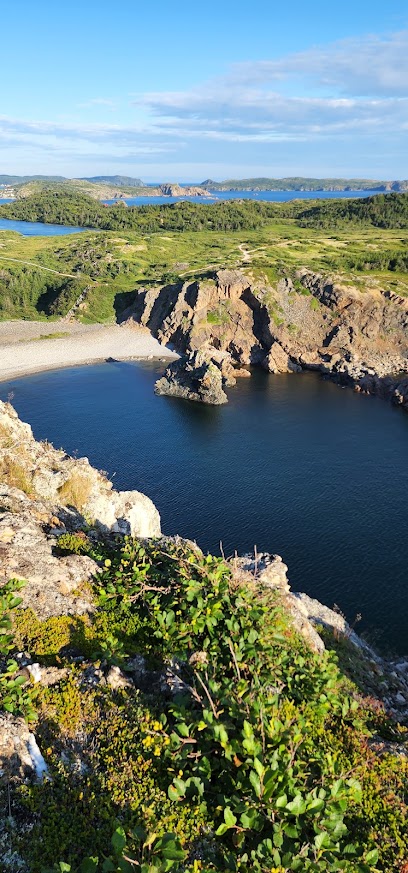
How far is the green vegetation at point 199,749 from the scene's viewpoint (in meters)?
8.40

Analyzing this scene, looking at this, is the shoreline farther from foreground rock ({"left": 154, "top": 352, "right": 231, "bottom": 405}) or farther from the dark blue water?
foreground rock ({"left": 154, "top": 352, "right": 231, "bottom": 405})

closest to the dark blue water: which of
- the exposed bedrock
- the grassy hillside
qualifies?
the exposed bedrock

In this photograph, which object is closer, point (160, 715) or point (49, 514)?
point (160, 715)

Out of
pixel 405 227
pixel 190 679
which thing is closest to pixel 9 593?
pixel 190 679

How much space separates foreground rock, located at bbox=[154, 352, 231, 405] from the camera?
93000 millimetres

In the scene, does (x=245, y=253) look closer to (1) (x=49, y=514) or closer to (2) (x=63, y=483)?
(2) (x=63, y=483)

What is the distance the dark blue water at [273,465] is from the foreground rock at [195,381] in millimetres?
2661

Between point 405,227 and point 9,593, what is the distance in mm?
211268

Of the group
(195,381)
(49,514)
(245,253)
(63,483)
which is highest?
(245,253)

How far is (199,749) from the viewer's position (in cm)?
1004

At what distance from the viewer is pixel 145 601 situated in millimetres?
14320

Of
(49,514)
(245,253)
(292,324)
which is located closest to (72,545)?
(49,514)

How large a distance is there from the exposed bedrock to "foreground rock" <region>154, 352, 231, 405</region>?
1936 mm

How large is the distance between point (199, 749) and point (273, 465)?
5655 cm
